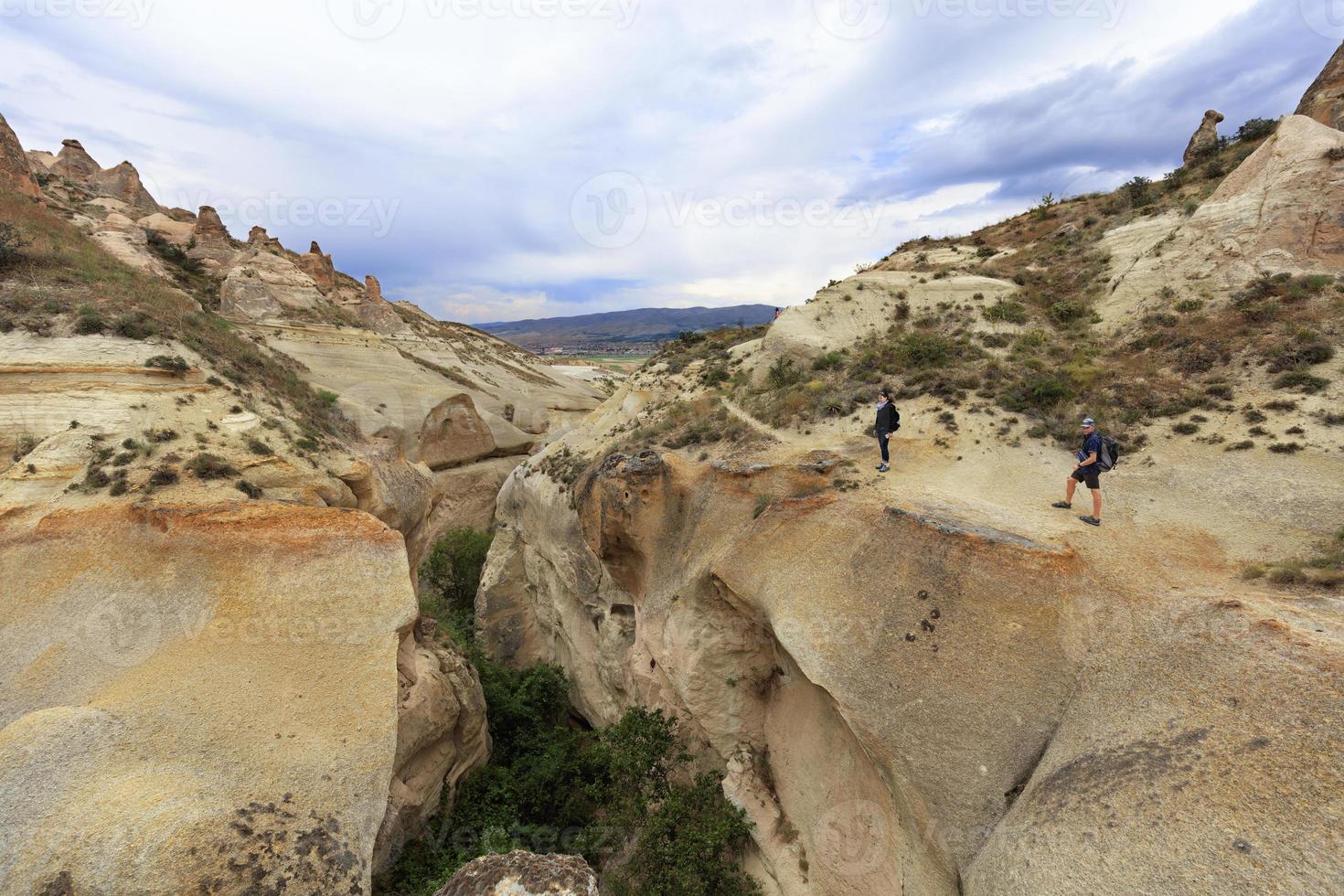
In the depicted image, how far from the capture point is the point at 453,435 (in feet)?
106

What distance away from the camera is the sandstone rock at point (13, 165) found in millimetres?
24281

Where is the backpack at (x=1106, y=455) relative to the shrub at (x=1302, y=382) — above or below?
below

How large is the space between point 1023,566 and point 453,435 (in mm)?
30785

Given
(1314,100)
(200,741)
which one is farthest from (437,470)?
(1314,100)

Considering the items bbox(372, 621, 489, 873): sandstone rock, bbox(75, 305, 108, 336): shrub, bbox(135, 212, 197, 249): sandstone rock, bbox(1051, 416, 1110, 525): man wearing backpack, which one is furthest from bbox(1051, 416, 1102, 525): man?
bbox(135, 212, 197, 249): sandstone rock

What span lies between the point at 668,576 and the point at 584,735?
7950mm

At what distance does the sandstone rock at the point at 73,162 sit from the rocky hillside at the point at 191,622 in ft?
147

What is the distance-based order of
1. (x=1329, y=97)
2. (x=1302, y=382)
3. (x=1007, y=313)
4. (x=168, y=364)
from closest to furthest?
(x=1302, y=382) → (x=168, y=364) → (x=1007, y=313) → (x=1329, y=97)

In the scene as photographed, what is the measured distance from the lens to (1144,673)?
6191 millimetres

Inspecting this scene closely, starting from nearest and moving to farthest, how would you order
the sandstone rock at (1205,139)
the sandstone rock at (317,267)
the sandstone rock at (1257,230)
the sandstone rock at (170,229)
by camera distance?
the sandstone rock at (1257,230), the sandstone rock at (1205,139), the sandstone rock at (170,229), the sandstone rock at (317,267)

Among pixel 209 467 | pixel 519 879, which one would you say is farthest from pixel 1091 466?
pixel 209 467

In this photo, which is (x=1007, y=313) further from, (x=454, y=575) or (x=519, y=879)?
(x=454, y=575)

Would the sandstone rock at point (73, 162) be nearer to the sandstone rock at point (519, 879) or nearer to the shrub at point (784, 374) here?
the shrub at point (784, 374)
